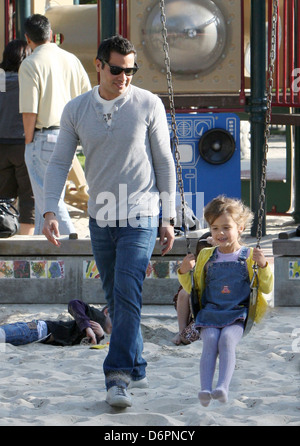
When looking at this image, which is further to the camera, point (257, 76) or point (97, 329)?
point (257, 76)

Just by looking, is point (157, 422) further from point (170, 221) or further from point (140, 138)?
point (140, 138)

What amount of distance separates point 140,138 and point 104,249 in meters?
0.54

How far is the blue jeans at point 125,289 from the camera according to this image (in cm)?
434

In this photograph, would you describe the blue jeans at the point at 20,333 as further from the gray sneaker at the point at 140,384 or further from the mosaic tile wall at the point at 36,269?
the gray sneaker at the point at 140,384

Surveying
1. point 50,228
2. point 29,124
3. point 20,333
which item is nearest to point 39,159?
point 29,124

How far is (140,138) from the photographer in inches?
172

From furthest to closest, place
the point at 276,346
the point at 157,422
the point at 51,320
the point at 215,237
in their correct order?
the point at 51,320, the point at 276,346, the point at 215,237, the point at 157,422

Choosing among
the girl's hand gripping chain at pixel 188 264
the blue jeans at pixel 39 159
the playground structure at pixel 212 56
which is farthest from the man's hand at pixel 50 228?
the playground structure at pixel 212 56

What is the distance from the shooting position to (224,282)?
14.6ft

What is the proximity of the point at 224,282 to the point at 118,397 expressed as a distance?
71cm

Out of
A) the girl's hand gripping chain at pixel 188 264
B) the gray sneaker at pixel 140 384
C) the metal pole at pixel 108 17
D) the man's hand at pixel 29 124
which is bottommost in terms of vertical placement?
the gray sneaker at pixel 140 384

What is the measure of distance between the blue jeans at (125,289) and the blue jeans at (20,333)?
4.88 ft

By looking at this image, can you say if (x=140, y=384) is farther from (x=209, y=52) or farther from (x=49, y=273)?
(x=209, y=52)
